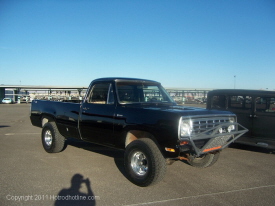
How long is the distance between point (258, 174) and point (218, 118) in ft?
5.33

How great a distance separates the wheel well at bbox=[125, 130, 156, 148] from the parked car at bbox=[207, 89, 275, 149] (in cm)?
373

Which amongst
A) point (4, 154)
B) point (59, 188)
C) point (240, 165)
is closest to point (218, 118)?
point (240, 165)

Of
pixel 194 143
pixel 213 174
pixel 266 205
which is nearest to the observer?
pixel 266 205

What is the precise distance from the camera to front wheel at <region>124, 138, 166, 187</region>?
4004mm

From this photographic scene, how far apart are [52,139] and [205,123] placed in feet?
13.1

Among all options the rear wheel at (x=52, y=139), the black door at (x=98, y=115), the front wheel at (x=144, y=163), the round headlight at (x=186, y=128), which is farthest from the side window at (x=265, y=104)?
the rear wheel at (x=52, y=139)

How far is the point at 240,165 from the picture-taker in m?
5.68

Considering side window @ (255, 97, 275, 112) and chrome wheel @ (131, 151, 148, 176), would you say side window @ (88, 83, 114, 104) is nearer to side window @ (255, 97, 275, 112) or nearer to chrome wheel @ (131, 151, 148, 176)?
chrome wheel @ (131, 151, 148, 176)

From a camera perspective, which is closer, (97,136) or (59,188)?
(59,188)

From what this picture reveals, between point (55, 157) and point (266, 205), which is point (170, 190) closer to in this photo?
point (266, 205)

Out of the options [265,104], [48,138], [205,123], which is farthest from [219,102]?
[48,138]

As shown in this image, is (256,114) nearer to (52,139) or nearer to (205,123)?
(205,123)

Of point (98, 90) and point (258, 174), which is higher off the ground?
point (98, 90)

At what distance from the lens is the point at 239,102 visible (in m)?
7.42
